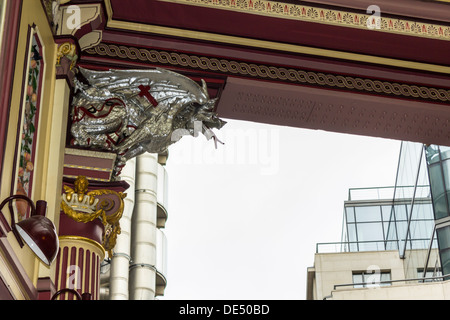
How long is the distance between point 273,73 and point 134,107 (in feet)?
3.24

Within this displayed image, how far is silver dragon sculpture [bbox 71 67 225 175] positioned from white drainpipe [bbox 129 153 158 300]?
14936mm

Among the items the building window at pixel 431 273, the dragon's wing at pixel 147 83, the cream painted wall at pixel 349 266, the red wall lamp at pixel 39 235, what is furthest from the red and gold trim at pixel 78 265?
the cream painted wall at pixel 349 266

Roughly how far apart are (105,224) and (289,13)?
1.87 m

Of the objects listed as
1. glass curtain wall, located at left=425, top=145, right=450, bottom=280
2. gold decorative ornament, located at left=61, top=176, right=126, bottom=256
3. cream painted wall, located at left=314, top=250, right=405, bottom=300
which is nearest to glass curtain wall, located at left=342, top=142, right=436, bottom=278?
cream painted wall, located at left=314, top=250, right=405, bottom=300

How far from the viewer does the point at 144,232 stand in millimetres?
22109

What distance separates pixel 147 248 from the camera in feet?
71.7

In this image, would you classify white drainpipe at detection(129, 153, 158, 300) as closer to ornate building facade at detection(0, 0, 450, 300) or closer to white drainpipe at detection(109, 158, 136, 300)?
white drainpipe at detection(109, 158, 136, 300)

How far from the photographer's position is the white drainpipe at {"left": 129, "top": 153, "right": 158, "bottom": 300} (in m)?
21.3

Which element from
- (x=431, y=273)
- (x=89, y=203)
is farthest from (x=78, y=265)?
(x=431, y=273)

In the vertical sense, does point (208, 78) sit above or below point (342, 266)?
below

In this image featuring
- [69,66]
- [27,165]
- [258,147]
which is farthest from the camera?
[258,147]

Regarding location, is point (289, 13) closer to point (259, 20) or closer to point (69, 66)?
point (259, 20)

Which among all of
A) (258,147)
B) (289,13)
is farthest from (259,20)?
(258,147)

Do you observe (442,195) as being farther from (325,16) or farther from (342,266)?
(325,16)
